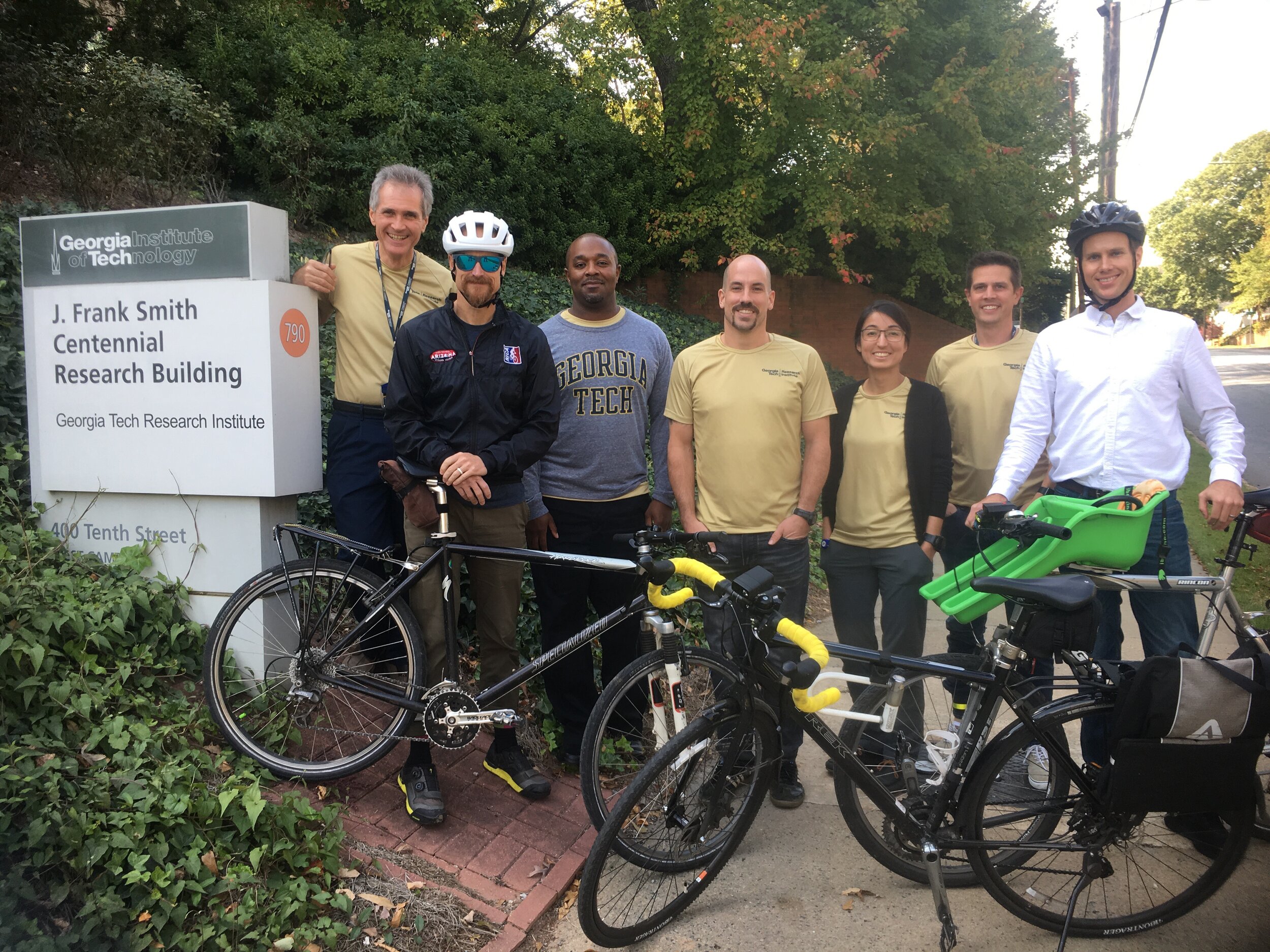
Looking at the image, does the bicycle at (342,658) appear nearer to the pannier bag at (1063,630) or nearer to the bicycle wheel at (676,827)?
the bicycle wheel at (676,827)

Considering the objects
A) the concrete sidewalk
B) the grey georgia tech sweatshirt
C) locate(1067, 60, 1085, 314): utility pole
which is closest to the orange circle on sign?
the grey georgia tech sweatshirt

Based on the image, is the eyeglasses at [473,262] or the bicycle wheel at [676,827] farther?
the eyeglasses at [473,262]

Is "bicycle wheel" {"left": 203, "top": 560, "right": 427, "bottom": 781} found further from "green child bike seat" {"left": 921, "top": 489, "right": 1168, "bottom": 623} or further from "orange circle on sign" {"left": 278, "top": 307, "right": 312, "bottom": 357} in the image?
"green child bike seat" {"left": 921, "top": 489, "right": 1168, "bottom": 623}

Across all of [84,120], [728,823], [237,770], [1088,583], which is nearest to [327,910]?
[237,770]

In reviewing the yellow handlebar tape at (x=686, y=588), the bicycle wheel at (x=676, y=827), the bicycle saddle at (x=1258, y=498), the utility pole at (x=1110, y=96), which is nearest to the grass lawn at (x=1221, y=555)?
the bicycle saddle at (x=1258, y=498)

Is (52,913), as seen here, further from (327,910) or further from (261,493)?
(261,493)

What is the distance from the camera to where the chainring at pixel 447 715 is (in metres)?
3.26

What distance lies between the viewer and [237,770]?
311cm

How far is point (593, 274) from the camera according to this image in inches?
147

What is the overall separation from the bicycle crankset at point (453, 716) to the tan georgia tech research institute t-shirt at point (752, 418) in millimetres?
1156

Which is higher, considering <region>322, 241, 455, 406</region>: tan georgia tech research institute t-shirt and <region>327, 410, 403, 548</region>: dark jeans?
<region>322, 241, 455, 406</region>: tan georgia tech research institute t-shirt

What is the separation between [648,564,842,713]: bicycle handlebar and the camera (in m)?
2.64

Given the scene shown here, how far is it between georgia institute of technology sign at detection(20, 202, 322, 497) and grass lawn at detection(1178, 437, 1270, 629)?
4.55m

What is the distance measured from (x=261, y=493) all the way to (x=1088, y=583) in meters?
3.01
